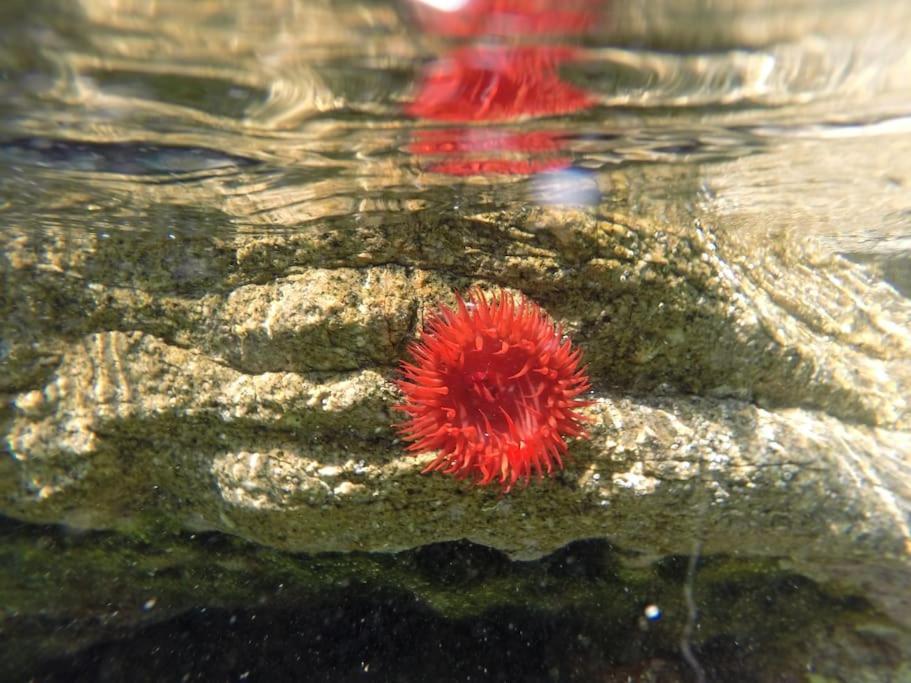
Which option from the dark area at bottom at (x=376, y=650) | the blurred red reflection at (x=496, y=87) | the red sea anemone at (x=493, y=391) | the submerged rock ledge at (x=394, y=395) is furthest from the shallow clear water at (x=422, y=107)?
the dark area at bottom at (x=376, y=650)

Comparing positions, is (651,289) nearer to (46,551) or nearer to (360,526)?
(360,526)

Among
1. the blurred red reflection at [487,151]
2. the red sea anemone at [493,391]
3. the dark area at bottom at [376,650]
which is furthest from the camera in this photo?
the dark area at bottom at [376,650]

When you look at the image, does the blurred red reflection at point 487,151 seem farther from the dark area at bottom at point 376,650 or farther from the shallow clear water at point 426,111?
the dark area at bottom at point 376,650

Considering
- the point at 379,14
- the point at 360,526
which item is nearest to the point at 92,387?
the point at 360,526

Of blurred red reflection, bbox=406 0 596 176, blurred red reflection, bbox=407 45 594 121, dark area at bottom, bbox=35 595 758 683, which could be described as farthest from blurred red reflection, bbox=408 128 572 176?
dark area at bottom, bbox=35 595 758 683

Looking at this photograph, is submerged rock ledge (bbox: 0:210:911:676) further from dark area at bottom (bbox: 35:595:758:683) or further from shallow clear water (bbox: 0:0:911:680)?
dark area at bottom (bbox: 35:595:758:683)

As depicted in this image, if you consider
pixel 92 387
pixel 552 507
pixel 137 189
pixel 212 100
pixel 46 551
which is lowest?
pixel 46 551

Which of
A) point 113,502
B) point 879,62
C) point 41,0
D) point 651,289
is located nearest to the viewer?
point 41,0
